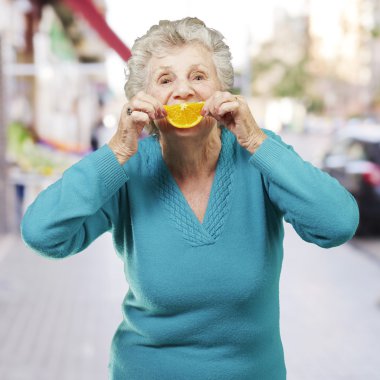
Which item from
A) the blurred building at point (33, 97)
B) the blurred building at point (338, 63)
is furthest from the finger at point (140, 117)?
the blurred building at point (338, 63)

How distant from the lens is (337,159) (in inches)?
409

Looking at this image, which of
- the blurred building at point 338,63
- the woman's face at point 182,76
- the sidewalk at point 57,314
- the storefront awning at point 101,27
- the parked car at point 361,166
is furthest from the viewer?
the blurred building at point 338,63

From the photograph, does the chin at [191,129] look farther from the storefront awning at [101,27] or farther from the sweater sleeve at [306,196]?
the storefront awning at [101,27]

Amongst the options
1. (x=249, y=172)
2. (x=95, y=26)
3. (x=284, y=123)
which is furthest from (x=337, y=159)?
(x=284, y=123)

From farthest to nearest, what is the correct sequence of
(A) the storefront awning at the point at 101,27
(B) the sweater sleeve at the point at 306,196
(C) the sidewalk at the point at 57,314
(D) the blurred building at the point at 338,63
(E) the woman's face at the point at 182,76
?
1. (D) the blurred building at the point at 338,63
2. (C) the sidewalk at the point at 57,314
3. (A) the storefront awning at the point at 101,27
4. (E) the woman's face at the point at 182,76
5. (B) the sweater sleeve at the point at 306,196

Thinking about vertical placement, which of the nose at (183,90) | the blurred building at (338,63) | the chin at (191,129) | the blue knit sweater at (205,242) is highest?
the nose at (183,90)

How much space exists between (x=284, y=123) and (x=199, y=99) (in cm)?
4829

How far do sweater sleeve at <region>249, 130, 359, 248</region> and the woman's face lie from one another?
0.63 feet

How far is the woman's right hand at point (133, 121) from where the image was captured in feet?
5.25

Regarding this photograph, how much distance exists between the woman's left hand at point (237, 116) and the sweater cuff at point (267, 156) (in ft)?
0.06

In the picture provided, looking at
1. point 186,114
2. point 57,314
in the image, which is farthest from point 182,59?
point 57,314

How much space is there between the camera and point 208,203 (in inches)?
66.1

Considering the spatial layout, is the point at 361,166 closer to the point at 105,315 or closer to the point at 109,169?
the point at 105,315

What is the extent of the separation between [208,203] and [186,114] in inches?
8.8
